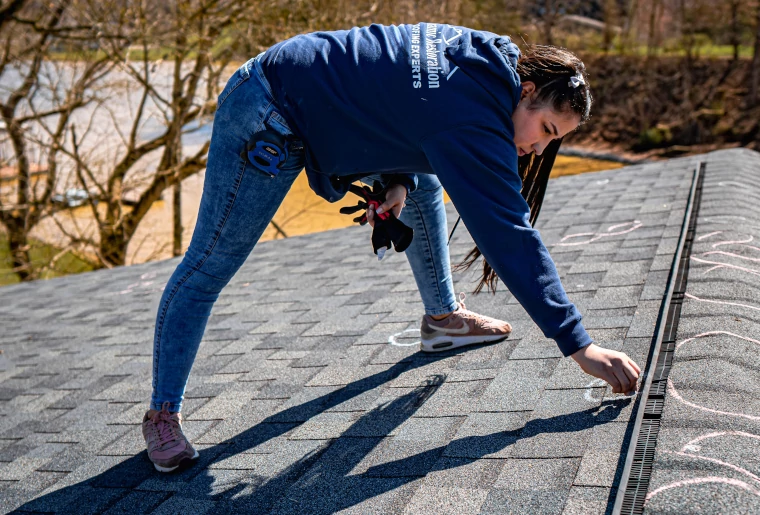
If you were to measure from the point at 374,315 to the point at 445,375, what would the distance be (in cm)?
81

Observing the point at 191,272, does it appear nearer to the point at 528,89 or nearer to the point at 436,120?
the point at 436,120

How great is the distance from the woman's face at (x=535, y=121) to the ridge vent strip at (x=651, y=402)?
0.63m

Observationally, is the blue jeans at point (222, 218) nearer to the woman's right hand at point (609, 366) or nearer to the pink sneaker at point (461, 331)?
the pink sneaker at point (461, 331)

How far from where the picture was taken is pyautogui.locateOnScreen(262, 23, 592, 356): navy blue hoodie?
1.70 meters

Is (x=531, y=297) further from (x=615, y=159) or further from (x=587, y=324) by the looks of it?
(x=615, y=159)

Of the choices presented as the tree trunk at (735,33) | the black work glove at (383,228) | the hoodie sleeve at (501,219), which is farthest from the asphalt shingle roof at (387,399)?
the tree trunk at (735,33)

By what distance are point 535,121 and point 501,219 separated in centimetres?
28

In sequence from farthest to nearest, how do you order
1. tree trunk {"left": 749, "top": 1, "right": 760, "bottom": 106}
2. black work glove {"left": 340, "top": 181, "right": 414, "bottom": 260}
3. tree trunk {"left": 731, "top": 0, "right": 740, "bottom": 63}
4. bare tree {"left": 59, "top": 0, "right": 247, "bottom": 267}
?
tree trunk {"left": 731, "top": 0, "right": 740, "bottom": 63} → tree trunk {"left": 749, "top": 1, "right": 760, "bottom": 106} → bare tree {"left": 59, "top": 0, "right": 247, "bottom": 267} → black work glove {"left": 340, "top": 181, "right": 414, "bottom": 260}

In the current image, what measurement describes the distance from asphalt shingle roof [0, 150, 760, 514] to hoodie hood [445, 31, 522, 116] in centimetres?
76

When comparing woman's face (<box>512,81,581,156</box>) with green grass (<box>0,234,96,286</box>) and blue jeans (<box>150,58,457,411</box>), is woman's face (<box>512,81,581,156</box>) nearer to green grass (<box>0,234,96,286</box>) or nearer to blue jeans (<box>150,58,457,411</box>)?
blue jeans (<box>150,58,457,411</box>)

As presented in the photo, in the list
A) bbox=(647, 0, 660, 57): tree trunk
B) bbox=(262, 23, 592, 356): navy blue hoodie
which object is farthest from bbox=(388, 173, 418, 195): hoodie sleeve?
bbox=(647, 0, 660, 57): tree trunk

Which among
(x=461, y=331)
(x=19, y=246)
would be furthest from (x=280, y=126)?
(x=19, y=246)

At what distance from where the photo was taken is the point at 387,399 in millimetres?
2191

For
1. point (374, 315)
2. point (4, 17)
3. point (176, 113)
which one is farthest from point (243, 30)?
point (374, 315)
